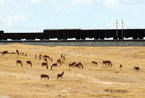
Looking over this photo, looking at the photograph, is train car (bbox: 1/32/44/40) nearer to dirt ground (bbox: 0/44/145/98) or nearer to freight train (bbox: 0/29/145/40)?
freight train (bbox: 0/29/145/40)

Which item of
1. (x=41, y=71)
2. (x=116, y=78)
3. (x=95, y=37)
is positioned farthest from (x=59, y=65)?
(x=95, y=37)

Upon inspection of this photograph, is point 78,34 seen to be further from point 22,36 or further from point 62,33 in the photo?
point 22,36

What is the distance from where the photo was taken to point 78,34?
5578 centimetres

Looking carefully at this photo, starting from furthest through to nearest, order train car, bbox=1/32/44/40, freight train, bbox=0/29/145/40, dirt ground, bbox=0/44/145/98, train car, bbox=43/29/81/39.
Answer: train car, bbox=1/32/44/40 → train car, bbox=43/29/81/39 → freight train, bbox=0/29/145/40 → dirt ground, bbox=0/44/145/98

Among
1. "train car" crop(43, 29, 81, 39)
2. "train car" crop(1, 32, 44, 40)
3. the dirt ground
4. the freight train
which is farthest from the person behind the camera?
"train car" crop(1, 32, 44, 40)

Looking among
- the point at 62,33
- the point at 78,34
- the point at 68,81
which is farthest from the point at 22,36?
the point at 68,81

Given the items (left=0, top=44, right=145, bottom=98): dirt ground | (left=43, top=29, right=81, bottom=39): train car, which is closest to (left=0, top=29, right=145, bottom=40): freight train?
(left=43, top=29, right=81, bottom=39): train car

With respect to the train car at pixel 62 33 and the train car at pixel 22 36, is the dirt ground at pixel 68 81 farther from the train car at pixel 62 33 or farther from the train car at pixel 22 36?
the train car at pixel 22 36

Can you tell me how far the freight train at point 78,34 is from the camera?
54594 mm

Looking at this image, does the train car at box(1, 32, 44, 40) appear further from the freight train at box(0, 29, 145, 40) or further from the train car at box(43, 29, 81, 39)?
the train car at box(43, 29, 81, 39)

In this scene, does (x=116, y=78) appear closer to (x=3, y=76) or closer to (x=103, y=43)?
(x=3, y=76)

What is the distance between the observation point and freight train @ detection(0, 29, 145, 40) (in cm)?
5459

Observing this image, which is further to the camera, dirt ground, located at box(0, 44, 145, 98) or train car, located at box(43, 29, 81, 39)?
train car, located at box(43, 29, 81, 39)

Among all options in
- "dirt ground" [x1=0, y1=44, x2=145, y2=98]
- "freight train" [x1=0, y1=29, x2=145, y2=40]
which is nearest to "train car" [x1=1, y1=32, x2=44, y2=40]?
→ "freight train" [x1=0, y1=29, x2=145, y2=40]
